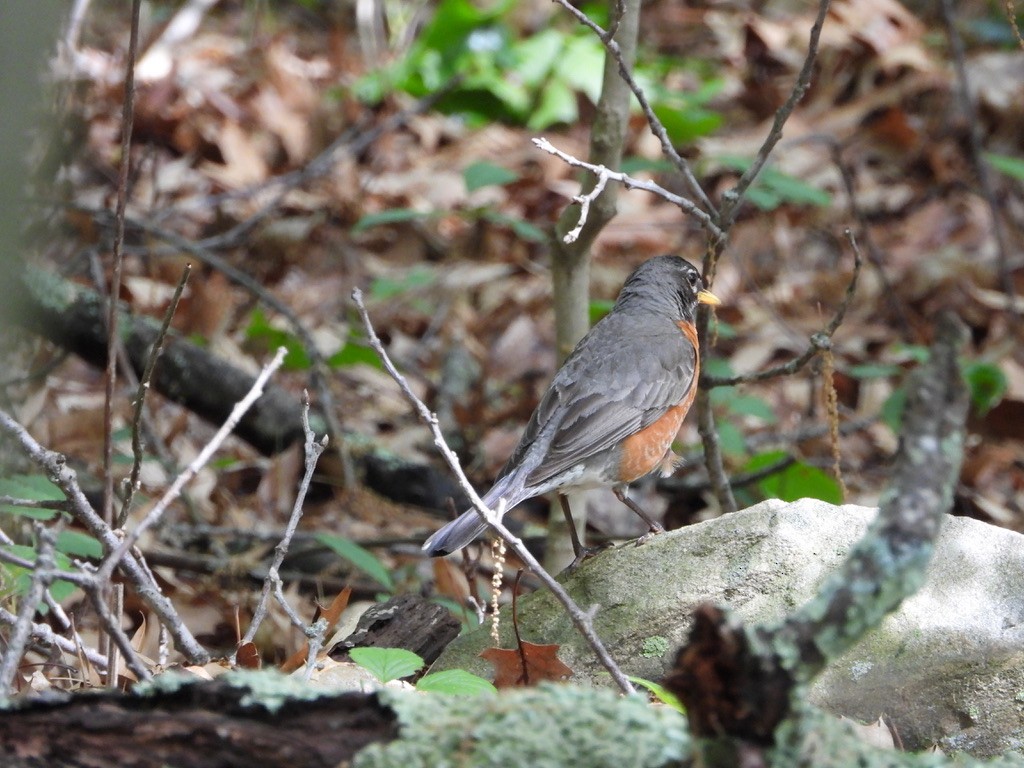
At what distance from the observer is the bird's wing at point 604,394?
4227 millimetres

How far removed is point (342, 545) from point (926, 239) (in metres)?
6.47

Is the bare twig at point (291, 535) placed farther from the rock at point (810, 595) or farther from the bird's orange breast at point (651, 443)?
the bird's orange breast at point (651, 443)

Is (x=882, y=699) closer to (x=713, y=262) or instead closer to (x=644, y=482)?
(x=713, y=262)

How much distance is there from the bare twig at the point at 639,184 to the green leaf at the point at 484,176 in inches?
98.0

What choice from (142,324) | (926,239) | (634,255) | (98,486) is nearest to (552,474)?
(98,486)

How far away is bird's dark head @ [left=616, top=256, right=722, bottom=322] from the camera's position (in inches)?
205

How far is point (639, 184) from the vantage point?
3207 millimetres

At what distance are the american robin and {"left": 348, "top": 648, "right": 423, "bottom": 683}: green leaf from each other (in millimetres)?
1450

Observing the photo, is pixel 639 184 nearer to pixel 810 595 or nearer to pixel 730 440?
pixel 810 595

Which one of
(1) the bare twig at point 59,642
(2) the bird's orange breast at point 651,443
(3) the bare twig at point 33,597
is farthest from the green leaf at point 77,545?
(2) the bird's orange breast at point 651,443

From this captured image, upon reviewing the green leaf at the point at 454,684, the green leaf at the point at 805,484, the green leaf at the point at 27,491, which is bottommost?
the green leaf at the point at 805,484

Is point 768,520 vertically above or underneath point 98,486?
above

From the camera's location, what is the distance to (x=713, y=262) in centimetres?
395

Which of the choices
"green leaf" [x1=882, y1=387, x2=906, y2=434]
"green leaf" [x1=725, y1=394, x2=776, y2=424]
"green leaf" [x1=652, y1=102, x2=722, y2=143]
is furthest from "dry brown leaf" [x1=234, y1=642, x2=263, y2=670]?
"green leaf" [x1=652, y1=102, x2=722, y2=143]
